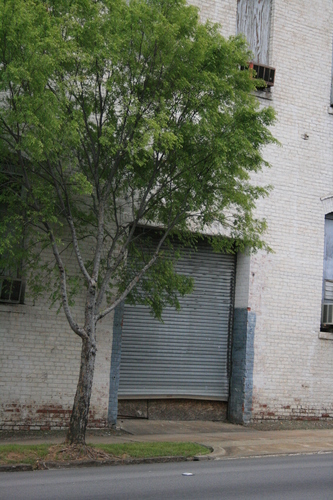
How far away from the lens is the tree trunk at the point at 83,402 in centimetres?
990

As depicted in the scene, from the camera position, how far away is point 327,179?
1608cm

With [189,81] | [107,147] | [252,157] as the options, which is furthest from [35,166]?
[252,157]

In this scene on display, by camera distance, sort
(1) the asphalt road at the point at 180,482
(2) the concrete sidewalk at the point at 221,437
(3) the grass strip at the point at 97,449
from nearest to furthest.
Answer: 1. (1) the asphalt road at the point at 180,482
2. (3) the grass strip at the point at 97,449
3. (2) the concrete sidewalk at the point at 221,437

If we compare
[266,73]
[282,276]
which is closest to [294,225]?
[282,276]

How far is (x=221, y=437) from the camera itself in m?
12.7

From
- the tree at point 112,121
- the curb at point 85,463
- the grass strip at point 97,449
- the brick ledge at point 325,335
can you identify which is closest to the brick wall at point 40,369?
the tree at point 112,121

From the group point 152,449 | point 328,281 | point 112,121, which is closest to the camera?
point 152,449

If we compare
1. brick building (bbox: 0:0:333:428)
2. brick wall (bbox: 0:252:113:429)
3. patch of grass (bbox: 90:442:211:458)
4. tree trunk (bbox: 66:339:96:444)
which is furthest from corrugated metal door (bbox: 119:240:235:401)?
tree trunk (bbox: 66:339:96:444)

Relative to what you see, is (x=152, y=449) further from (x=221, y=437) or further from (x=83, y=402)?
(x=221, y=437)

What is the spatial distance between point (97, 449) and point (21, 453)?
1.17 meters

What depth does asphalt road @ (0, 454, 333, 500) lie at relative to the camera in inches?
283

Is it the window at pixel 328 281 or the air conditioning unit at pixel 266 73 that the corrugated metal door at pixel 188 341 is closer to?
the window at pixel 328 281

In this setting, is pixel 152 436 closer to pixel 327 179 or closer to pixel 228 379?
pixel 228 379

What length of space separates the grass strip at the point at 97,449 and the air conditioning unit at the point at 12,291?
2918 millimetres
